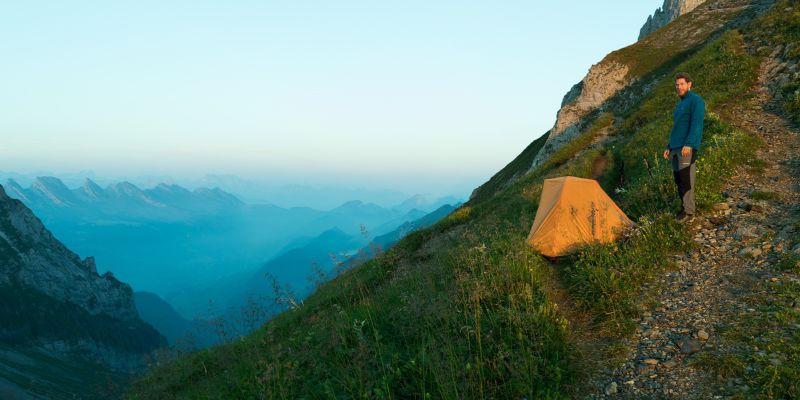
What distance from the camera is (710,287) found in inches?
292

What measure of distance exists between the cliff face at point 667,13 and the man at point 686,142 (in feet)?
336

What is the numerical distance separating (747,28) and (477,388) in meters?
35.6

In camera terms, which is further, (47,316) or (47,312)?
(47,312)

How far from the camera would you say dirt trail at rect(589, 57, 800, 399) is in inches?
218

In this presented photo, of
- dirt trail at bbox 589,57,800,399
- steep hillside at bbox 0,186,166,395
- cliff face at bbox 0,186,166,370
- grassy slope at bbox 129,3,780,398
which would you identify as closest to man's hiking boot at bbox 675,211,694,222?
dirt trail at bbox 589,57,800,399

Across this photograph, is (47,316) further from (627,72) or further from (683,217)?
(683,217)

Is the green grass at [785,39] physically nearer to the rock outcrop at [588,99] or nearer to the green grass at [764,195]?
the green grass at [764,195]

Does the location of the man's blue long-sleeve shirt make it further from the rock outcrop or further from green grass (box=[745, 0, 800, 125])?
the rock outcrop

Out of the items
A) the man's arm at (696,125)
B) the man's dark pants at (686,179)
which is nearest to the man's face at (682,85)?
the man's arm at (696,125)

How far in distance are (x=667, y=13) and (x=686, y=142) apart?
117m

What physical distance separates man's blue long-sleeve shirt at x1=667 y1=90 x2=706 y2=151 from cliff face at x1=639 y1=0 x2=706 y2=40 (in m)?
102

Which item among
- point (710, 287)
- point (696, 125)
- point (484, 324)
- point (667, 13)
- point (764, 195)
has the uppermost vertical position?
point (667, 13)

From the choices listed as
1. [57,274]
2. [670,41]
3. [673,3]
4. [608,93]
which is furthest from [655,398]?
[57,274]

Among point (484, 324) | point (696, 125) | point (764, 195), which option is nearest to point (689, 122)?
point (696, 125)
